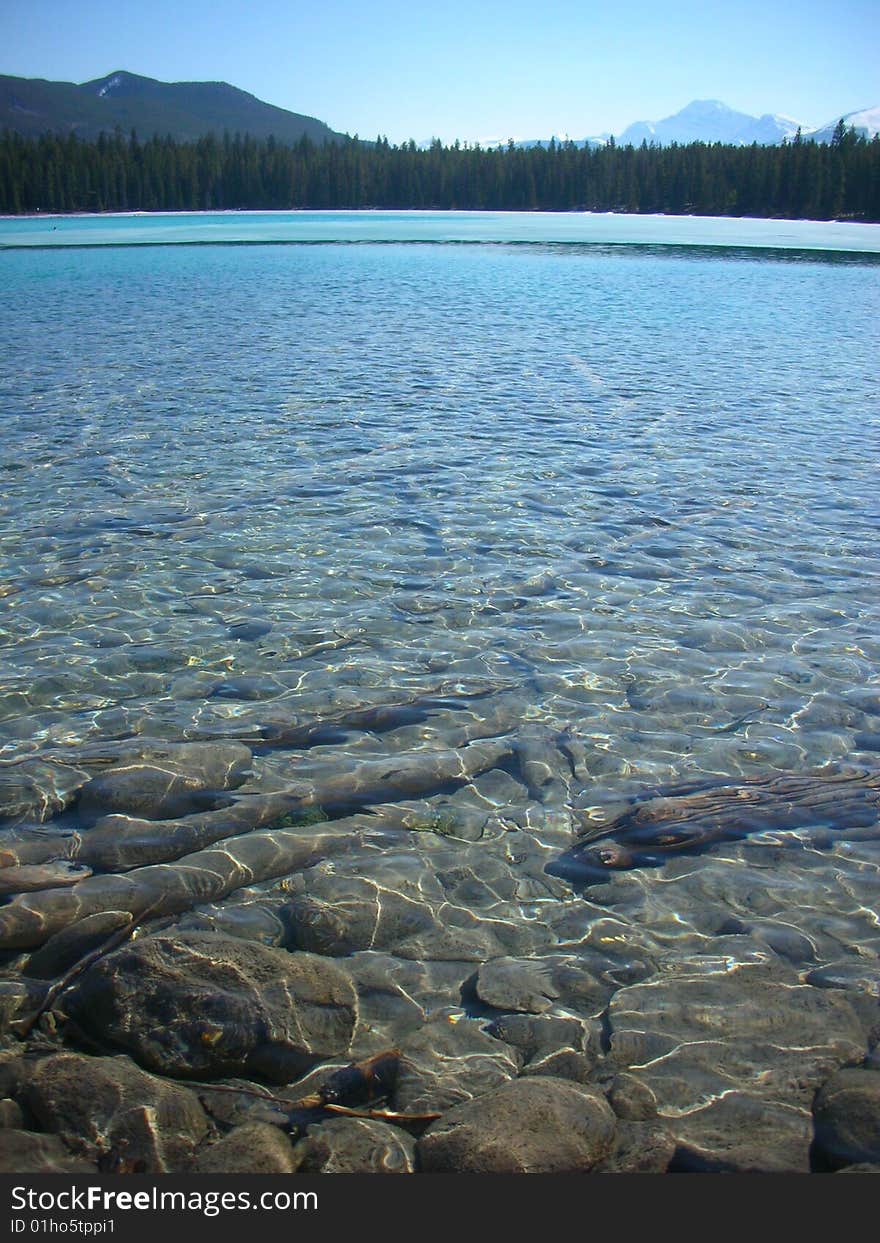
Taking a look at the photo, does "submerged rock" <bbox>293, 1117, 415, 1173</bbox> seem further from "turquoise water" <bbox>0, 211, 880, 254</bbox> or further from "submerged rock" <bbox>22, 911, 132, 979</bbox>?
"turquoise water" <bbox>0, 211, 880, 254</bbox>

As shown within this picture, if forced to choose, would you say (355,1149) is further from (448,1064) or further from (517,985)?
(517,985)

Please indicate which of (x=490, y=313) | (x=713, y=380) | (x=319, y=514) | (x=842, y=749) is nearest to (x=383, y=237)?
(x=490, y=313)

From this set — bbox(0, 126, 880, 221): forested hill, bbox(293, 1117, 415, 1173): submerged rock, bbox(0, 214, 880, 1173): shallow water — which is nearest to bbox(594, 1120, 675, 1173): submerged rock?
bbox(0, 214, 880, 1173): shallow water

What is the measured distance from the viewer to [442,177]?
166 m

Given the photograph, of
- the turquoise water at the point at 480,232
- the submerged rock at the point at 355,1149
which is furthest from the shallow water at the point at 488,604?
the turquoise water at the point at 480,232

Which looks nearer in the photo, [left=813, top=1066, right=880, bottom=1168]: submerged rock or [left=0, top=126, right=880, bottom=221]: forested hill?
[left=813, top=1066, right=880, bottom=1168]: submerged rock

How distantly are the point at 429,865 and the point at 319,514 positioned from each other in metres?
7.07

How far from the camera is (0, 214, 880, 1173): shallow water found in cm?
541

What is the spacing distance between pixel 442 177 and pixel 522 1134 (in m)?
180

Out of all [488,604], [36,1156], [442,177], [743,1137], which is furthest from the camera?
[442,177]

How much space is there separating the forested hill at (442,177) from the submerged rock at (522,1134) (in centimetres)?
14293

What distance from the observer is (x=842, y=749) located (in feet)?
22.4

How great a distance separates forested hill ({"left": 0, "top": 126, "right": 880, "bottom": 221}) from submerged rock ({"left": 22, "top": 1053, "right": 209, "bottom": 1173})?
14227 cm

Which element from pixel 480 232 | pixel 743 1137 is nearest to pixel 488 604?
pixel 743 1137
